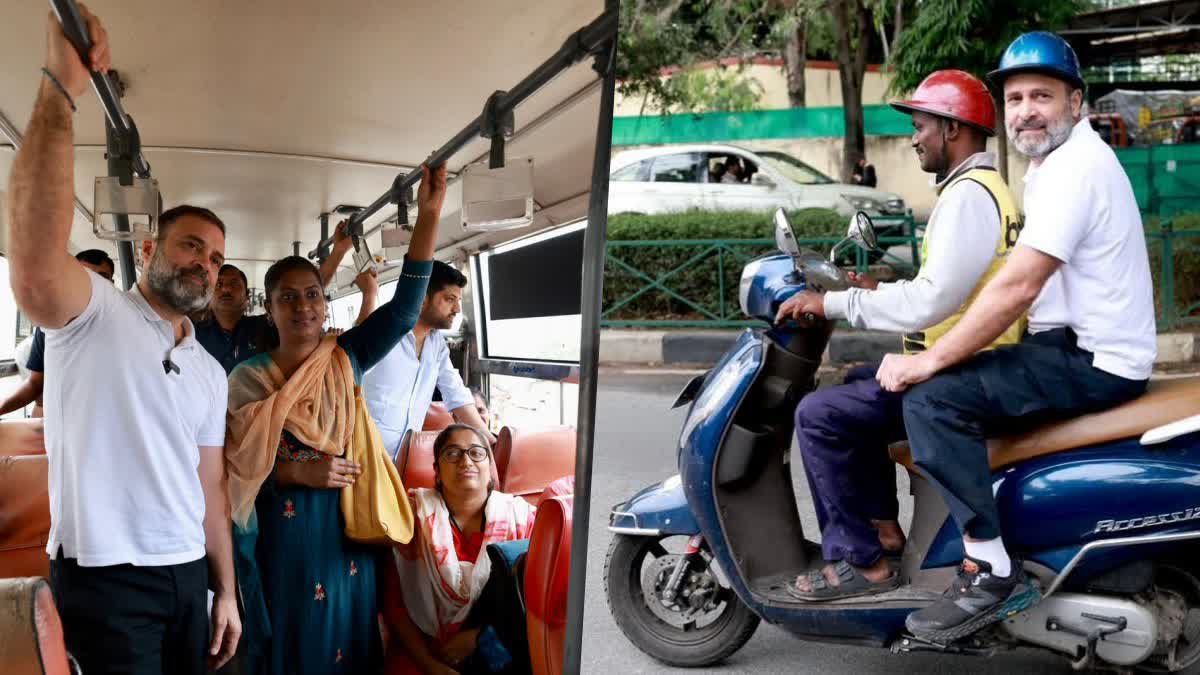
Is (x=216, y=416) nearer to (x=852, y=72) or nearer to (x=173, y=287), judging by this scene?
(x=173, y=287)

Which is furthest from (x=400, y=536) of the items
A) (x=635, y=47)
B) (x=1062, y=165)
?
(x=635, y=47)

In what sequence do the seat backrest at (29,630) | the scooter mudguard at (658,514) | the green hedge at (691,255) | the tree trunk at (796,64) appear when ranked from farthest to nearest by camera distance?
the tree trunk at (796,64) → the green hedge at (691,255) → the scooter mudguard at (658,514) → the seat backrest at (29,630)

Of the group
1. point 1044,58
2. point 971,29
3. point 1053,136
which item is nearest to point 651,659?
point 1053,136

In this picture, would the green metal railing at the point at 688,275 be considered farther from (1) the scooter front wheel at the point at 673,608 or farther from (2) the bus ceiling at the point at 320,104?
(2) the bus ceiling at the point at 320,104

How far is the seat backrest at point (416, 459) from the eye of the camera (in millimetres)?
719

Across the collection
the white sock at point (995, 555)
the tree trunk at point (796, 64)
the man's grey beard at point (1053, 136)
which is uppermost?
the tree trunk at point (796, 64)

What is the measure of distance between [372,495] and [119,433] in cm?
17

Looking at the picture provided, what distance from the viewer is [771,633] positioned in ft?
12.4

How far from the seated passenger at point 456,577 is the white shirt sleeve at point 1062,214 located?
2.25 metres

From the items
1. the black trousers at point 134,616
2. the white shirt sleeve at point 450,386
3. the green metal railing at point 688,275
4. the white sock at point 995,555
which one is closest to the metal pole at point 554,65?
the white shirt sleeve at point 450,386

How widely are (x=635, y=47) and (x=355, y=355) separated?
9.77 m

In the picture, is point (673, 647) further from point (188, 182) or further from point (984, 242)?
point (188, 182)

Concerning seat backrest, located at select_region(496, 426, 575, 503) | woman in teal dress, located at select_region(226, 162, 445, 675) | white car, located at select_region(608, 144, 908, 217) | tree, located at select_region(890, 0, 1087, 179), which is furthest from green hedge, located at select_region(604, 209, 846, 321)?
woman in teal dress, located at select_region(226, 162, 445, 675)

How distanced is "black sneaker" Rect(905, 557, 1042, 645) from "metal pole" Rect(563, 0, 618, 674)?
2.27 metres
